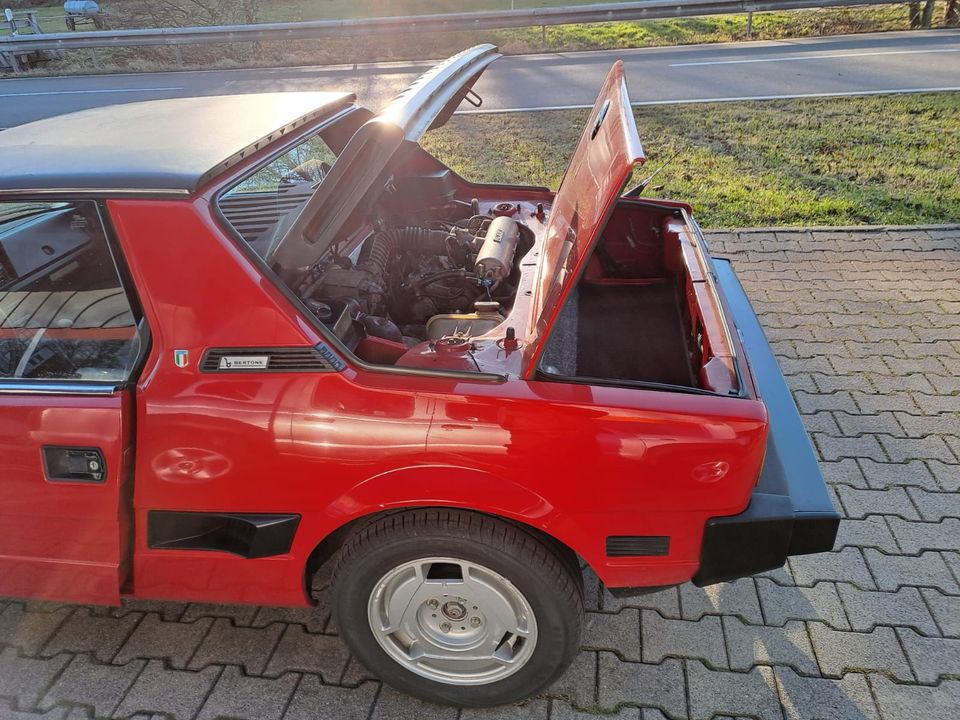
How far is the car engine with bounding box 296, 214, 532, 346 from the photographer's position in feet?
7.95

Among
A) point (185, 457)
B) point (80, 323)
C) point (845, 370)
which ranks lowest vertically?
point (845, 370)

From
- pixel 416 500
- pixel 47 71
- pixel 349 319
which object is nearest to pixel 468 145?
pixel 349 319

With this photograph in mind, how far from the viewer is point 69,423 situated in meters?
2.04

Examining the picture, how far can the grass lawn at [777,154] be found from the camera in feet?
20.2

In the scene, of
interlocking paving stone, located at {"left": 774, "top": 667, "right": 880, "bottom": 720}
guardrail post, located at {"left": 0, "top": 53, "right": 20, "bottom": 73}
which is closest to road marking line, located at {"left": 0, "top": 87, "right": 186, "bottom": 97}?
guardrail post, located at {"left": 0, "top": 53, "right": 20, "bottom": 73}

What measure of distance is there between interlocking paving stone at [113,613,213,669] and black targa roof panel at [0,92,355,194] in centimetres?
158

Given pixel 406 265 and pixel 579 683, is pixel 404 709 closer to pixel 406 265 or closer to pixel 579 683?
pixel 579 683

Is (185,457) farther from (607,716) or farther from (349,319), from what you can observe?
(607,716)

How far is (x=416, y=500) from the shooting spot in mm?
1974

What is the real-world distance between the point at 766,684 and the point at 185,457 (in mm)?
1969

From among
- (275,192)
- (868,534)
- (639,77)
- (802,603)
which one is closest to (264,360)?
(275,192)

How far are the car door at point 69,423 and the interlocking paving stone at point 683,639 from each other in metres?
1.77

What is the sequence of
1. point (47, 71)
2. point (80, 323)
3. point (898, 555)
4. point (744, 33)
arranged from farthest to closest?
point (47, 71) → point (744, 33) → point (898, 555) → point (80, 323)

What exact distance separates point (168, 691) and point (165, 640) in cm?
23
